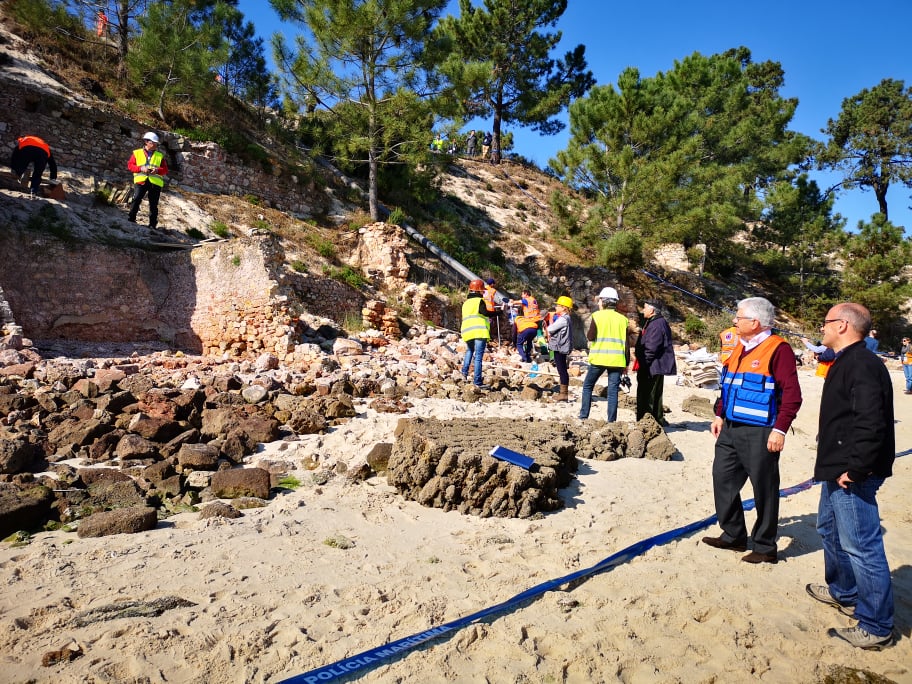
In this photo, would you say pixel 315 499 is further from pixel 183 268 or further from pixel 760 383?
pixel 183 268

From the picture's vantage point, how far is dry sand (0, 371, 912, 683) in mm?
2297

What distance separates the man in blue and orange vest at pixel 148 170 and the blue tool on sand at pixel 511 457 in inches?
412

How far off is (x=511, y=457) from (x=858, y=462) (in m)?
2.27

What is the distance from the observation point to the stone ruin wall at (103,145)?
42.3 feet

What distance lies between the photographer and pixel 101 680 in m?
2.05

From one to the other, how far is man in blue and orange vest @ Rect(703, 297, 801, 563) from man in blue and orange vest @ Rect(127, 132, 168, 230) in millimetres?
11673

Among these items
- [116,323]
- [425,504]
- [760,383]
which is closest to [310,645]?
[425,504]

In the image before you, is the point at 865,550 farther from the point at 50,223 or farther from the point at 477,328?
the point at 50,223

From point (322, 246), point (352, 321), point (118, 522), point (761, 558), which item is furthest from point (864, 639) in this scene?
point (322, 246)

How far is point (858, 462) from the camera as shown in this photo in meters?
2.60

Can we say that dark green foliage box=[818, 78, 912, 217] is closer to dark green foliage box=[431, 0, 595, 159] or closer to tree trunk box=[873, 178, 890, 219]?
tree trunk box=[873, 178, 890, 219]

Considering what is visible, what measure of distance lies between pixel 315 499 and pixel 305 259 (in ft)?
36.4

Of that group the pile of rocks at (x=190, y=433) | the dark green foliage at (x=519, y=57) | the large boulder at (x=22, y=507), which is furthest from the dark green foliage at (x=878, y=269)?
the large boulder at (x=22, y=507)

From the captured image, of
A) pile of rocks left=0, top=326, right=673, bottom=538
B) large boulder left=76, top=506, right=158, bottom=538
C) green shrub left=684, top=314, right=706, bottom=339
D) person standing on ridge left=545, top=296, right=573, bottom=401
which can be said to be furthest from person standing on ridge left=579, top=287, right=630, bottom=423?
green shrub left=684, top=314, right=706, bottom=339
